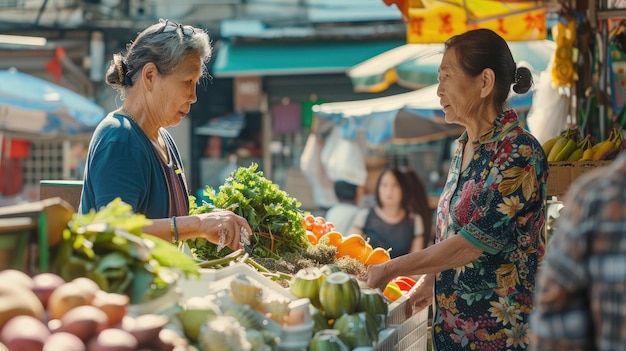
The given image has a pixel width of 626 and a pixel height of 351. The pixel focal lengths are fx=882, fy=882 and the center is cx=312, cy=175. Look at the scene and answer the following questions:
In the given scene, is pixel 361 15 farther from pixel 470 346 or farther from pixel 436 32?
pixel 470 346

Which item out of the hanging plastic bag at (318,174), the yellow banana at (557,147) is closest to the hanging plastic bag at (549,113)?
the yellow banana at (557,147)

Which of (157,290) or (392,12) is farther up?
(392,12)

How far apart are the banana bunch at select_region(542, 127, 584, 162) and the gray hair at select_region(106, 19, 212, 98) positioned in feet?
7.28

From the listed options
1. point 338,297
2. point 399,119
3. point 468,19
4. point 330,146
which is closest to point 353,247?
point 338,297

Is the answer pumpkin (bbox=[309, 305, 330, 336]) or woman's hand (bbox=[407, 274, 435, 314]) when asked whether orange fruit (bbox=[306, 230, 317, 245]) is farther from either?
pumpkin (bbox=[309, 305, 330, 336])

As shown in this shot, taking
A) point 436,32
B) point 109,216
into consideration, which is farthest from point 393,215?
point 109,216

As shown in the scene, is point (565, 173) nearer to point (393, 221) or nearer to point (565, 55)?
point (565, 55)

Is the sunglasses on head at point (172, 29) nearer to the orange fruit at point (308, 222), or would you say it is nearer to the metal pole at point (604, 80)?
the orange fruit at point (308, 222)

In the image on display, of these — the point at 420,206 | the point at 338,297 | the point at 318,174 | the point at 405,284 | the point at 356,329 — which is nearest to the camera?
the point at 356,329

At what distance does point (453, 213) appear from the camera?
3182mm

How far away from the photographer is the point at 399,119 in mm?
10438

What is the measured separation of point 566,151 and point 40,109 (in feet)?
28.9

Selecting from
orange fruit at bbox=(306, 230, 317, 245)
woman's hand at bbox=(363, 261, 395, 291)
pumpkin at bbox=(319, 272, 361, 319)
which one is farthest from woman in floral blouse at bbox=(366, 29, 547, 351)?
orange fruit at bbox=(306, 230, 317, 245)

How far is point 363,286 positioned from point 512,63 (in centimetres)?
112
